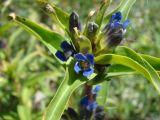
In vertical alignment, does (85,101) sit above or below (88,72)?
below

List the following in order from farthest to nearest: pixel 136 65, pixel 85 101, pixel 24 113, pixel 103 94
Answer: pixel 24 113 < pixel 103 94 < pixel 85 101 < pixel 136 65

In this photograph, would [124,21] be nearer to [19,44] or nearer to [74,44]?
[74,44]

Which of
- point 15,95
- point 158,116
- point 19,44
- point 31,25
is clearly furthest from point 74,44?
point 19,44

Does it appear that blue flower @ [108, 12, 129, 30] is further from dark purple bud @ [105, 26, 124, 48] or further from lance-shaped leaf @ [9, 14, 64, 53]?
lance-shaped leaf @ [9, 14, 64, 53]

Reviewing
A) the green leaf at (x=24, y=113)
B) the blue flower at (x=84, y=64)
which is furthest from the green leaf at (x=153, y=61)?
the green leaf at (x=24, y=113)

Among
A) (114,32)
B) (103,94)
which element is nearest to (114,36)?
→ (114,32)

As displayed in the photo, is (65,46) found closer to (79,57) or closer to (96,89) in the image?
(79,57)
